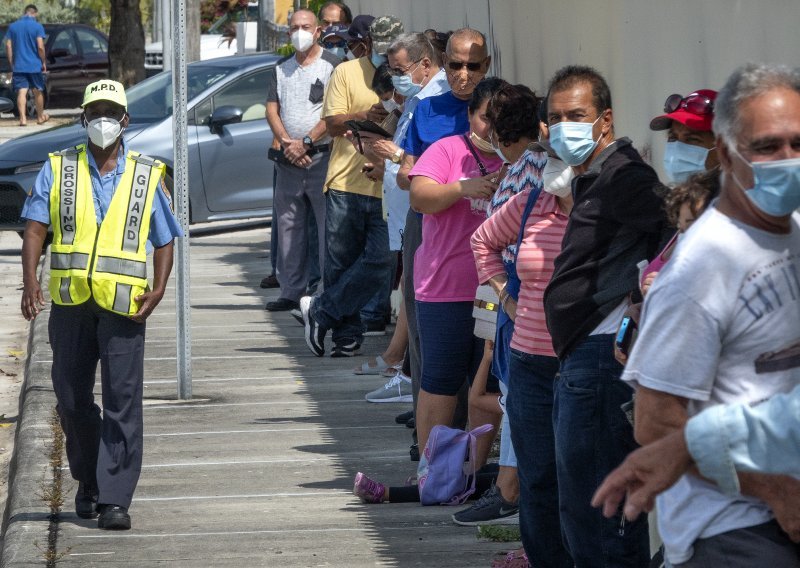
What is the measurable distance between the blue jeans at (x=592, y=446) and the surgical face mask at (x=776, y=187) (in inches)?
56.8

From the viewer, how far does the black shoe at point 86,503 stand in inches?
261

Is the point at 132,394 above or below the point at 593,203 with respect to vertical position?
below

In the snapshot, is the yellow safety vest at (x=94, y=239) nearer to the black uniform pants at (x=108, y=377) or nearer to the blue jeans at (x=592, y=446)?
the black uniform pants at (x=108, y=377)

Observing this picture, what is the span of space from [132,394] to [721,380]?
396 cm

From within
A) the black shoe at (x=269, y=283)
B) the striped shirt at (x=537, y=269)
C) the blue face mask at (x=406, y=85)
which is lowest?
the black shoe at (x=269, y=283)

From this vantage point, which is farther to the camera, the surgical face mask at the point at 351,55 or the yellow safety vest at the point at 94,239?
the surgical face mask at the point at 351,55

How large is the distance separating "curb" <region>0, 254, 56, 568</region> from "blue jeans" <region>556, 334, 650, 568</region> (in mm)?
2518

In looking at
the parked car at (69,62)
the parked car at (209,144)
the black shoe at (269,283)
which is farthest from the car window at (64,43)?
the black shoe at (269,283)

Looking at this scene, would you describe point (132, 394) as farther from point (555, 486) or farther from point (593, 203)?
point (593, 203)

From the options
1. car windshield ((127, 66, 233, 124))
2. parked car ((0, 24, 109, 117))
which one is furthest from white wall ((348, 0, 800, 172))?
parked car ((0, 24, 109, 117))

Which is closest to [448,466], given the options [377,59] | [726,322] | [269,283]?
[377,59]

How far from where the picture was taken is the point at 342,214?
9984 mm

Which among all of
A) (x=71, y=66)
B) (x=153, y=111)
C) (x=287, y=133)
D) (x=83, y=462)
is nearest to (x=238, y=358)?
(x=287, y=133)

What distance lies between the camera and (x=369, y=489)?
21.9 ft
